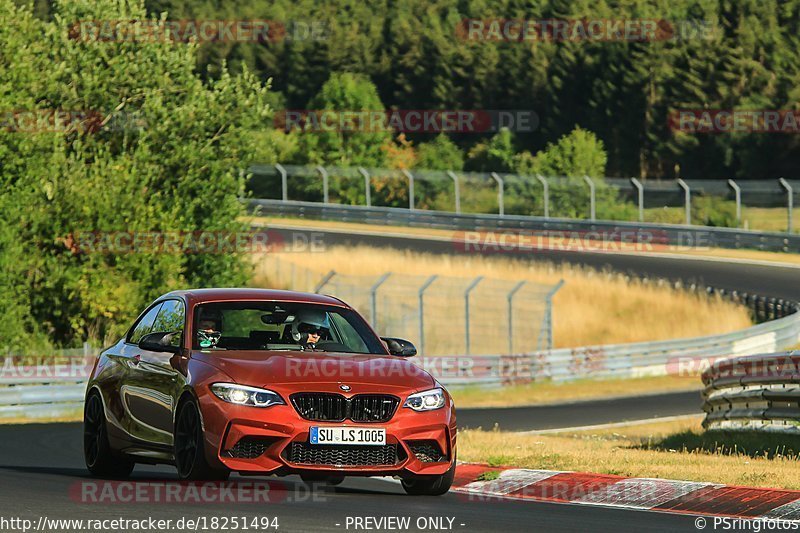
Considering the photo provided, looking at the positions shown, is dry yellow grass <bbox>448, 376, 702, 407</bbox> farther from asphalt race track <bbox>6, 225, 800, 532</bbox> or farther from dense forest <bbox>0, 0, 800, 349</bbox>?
asphalt race track <bbox>6, 225, 800, 532</bbox>

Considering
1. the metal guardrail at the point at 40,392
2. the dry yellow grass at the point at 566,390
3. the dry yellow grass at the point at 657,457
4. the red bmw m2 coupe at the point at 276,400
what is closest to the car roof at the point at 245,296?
the red bmw m2 coupe at the point at 276,400

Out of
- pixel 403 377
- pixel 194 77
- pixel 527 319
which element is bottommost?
pixel 527 319

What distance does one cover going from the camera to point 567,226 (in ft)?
177

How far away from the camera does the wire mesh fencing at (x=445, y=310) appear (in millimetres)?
33125

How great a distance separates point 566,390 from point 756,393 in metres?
16.1

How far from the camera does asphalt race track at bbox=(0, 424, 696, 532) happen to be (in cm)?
938

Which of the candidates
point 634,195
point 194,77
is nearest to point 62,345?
point 194,77

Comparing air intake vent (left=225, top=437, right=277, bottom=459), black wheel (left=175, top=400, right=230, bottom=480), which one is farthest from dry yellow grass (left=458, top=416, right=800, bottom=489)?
black wheel (left=175, top=400, right=230, bottom=480)

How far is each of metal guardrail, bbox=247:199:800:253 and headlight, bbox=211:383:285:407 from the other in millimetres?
36650

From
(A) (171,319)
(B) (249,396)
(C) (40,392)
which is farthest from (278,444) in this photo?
(C) (40,392)

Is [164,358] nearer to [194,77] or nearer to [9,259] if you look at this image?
[9,259]

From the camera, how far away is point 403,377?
10695 mm

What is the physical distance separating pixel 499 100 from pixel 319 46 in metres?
13.8

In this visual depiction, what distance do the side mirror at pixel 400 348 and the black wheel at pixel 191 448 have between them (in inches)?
66.8
